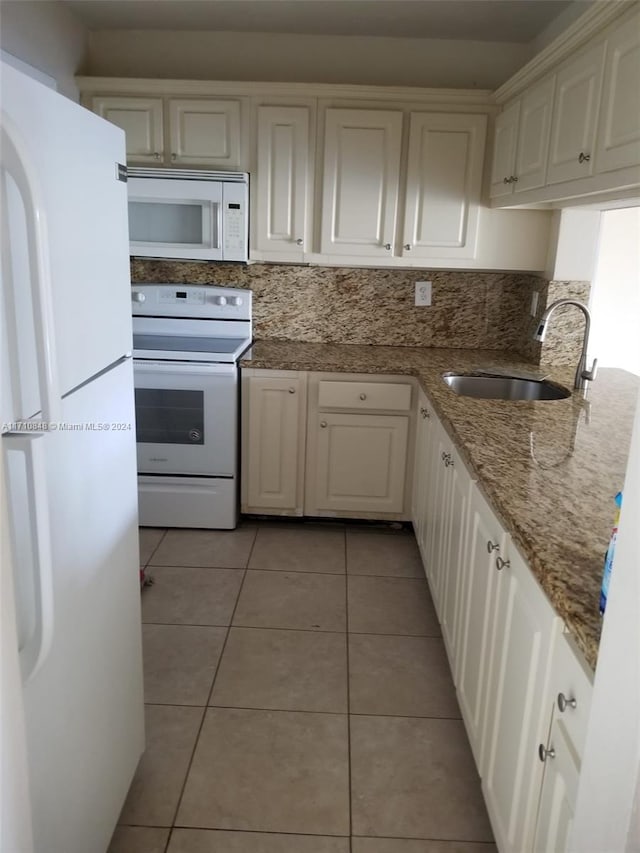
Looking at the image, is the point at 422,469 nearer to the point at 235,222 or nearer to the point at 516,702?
the point at 235,222

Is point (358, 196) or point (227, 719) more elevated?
point (358, 196)

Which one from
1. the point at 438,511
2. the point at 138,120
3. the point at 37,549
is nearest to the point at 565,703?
the point at 37,549

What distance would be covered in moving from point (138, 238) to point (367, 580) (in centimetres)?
195

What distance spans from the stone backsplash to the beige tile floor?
1231 mm

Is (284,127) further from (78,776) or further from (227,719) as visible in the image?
(78,776)

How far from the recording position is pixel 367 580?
3.01 meters

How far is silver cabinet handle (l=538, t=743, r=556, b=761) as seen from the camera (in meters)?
1.16

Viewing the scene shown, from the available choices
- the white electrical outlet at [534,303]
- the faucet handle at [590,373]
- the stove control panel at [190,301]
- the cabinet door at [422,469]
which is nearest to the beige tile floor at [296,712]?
the cabinet door at [422,469]

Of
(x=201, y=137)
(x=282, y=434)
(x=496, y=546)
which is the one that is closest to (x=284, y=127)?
(x=201, y=137)

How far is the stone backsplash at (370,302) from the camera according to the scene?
364 centimetres

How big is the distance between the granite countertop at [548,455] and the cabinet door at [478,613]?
0.11 m

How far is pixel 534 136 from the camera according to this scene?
2564mm

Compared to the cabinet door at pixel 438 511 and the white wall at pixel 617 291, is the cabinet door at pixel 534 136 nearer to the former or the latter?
the white wall at pixel 617 291

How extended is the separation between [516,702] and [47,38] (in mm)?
3198
